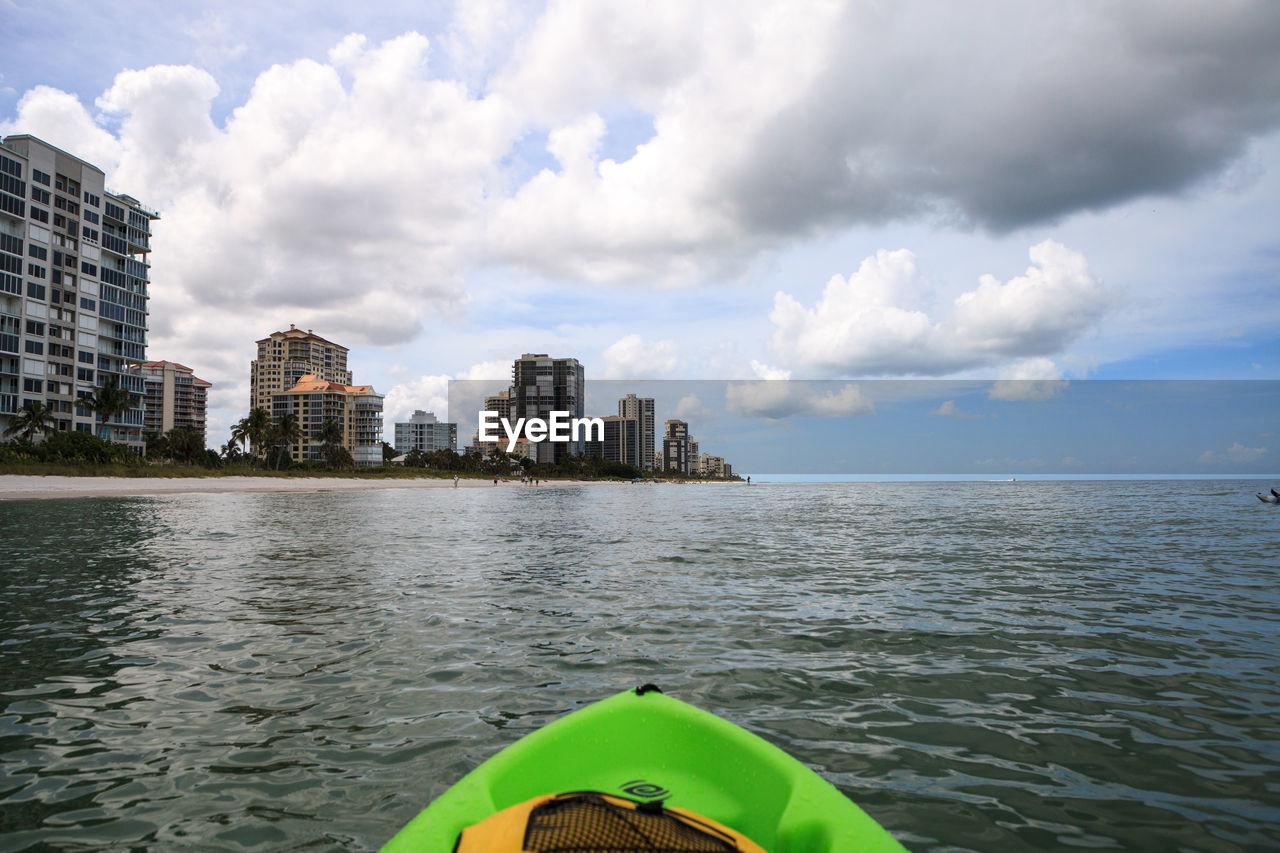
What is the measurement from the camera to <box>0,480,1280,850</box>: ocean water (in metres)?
5.00

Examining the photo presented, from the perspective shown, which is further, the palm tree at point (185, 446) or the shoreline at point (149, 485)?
the palm tree at point (185, 446)

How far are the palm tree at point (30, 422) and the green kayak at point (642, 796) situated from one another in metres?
98.0

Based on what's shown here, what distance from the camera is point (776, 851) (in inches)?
139

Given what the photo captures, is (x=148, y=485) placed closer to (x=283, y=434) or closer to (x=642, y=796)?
(x=283, y=434)

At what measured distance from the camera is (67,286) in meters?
92.2

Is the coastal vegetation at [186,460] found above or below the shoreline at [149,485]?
above

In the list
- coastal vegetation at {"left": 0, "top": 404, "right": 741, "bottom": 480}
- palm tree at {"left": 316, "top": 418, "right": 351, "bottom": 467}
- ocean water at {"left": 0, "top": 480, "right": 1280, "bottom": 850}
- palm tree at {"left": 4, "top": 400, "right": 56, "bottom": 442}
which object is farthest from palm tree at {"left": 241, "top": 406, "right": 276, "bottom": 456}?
ocean water at {"left": 0, "top": 480, "right": 1280, "bottom": 850}

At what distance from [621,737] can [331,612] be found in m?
9.24

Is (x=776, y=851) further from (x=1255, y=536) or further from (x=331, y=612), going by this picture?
(x=1255, y=536)

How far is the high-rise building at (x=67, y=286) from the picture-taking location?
83.6 metres

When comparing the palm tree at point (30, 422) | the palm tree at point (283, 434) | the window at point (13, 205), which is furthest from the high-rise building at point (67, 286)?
the palm tree at point (283, 434)

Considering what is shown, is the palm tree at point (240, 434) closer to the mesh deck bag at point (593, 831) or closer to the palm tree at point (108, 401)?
the palm tree at point (108, 401)

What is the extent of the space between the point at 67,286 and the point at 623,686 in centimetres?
11712

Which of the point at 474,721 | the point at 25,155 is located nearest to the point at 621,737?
the point at 474,721
